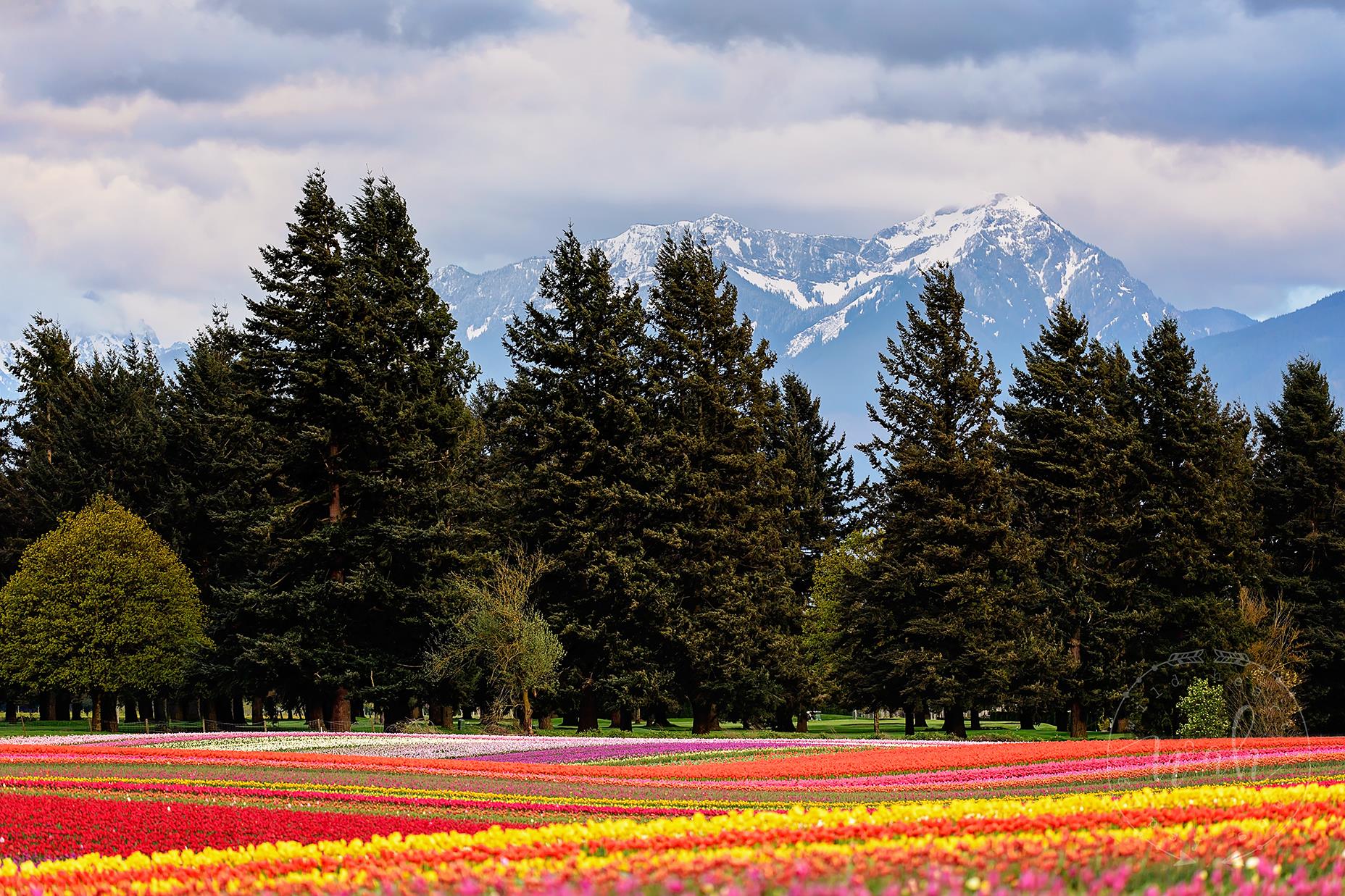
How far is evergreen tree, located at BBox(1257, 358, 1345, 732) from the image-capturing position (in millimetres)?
56250

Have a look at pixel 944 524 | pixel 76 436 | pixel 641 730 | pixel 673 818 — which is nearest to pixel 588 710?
pixel 641 730

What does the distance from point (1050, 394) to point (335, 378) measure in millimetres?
32390

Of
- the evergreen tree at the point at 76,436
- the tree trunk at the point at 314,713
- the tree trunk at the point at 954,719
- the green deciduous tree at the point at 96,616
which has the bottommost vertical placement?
the tree trunk at the point at 954,719

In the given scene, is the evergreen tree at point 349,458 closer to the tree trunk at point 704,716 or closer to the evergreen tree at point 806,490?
the tree trunk at point 704,716

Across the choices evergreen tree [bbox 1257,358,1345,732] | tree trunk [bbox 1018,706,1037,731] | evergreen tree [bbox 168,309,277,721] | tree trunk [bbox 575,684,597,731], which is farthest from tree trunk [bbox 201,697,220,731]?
evergreen tree [bbox 1257,358,1345,732]

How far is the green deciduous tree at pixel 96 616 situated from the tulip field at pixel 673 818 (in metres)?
17.3

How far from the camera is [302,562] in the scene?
5225 cm

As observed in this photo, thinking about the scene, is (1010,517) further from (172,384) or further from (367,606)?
(172,384)

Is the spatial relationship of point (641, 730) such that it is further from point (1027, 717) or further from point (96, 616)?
point (96, 616)

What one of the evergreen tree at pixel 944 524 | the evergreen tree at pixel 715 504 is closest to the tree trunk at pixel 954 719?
the evergreen tree at pixel 944 524

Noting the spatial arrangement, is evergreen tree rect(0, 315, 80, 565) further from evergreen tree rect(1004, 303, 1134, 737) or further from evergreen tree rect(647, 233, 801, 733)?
evergreen tree rect(1004, 303, 1134, 737)

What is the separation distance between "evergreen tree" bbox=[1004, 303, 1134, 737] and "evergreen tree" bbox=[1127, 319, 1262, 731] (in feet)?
4.21

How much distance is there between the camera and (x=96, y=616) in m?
55.7

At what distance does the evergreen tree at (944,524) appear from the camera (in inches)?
2041
